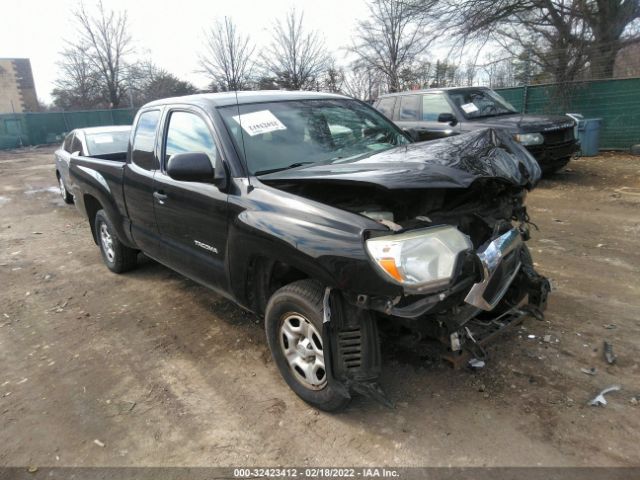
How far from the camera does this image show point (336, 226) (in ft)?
7.93

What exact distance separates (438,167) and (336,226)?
2.22 ft

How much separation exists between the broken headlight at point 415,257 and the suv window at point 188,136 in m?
1.56

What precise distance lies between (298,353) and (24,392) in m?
2.00

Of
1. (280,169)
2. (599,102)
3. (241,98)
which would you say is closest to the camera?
(280,169)

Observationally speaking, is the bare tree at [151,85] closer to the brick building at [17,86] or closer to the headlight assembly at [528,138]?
the brick building at [17,86]

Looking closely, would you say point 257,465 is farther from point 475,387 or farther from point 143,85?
point 143,85

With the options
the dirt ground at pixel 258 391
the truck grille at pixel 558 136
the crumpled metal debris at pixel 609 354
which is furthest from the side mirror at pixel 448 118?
the crumpled metal debris at pixel 609 354

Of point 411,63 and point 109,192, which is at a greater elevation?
point 411,63

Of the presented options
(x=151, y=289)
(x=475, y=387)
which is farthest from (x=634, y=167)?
(x=151, y=289)

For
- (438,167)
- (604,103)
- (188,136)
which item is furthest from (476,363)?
(604,103)

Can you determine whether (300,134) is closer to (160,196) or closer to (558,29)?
(160,196)

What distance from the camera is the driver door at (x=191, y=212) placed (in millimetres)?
3262

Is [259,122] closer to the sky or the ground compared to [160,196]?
closer to the sky

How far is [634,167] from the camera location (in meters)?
10.2
